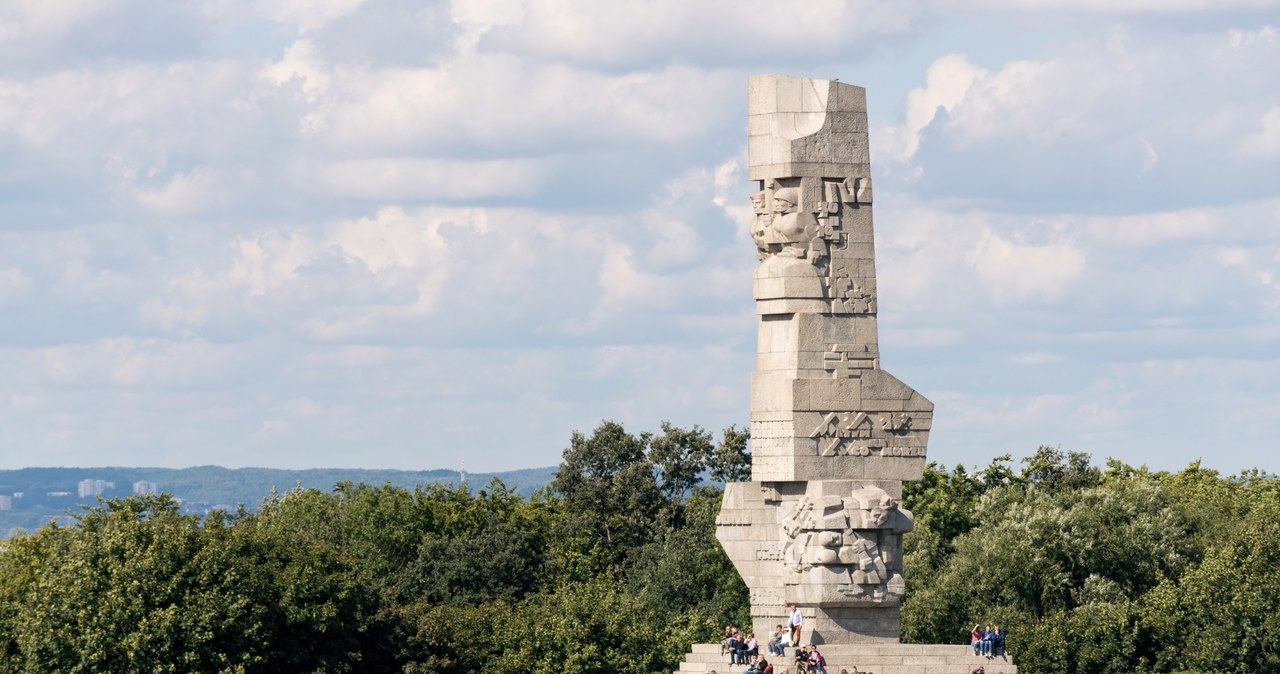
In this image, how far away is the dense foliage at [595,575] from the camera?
62.9 m

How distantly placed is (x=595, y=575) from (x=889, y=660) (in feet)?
126

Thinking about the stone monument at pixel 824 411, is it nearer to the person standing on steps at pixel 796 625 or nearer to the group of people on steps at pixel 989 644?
the group of people on steps at pixel 989 644

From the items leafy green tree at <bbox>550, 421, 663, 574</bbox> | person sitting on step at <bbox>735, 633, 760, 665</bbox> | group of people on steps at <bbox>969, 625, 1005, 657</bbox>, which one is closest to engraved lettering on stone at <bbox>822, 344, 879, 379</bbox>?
person sitting on step at <bbox>735, 633, 760, 665</bbox>

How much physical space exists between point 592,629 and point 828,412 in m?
17.2

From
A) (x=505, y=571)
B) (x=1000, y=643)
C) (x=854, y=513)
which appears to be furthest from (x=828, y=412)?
(x=505, y=571)

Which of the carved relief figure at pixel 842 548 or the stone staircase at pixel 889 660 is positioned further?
the carved relief figure at pixel 842 548

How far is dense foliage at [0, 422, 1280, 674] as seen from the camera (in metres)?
62.9

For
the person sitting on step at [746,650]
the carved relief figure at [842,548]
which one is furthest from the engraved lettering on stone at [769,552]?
the person sitting on step at [746,650]

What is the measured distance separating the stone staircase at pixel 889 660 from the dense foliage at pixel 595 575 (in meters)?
12.9

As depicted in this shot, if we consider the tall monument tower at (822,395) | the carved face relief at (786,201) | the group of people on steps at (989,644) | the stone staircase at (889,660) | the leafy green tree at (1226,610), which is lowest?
the stone staircase at (889,660)

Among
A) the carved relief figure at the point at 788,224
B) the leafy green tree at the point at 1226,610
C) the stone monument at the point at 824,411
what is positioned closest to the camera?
the stone monument at the point at 824,411

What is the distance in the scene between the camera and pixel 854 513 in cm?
5625

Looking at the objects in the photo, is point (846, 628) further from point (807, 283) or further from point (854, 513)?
point (807, 283)

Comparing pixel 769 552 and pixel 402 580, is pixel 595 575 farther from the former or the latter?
pixel 769 552
